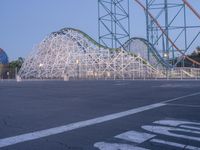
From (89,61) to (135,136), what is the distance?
44.2 metres

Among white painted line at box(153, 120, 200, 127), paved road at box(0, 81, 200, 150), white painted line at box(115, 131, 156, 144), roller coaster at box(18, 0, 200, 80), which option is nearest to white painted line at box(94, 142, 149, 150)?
paved road at box(0, 81, 200, 150)

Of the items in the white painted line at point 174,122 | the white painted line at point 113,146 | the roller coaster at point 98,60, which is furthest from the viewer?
the roller coaster at point 98,60

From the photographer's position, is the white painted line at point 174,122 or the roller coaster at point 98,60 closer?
the white painted line at point 174,122

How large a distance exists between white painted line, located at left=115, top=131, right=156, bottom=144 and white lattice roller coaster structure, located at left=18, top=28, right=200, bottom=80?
105 feet

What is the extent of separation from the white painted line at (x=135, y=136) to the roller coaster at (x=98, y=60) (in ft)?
103

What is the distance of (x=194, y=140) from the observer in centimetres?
549

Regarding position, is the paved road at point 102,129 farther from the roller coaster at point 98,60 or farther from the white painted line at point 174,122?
the roller coaster at point 98,60

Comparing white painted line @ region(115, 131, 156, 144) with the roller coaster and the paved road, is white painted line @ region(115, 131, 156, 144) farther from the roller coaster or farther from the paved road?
the roller coaster

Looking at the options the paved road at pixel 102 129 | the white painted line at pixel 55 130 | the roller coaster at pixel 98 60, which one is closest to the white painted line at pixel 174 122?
the paved road at pixel 102 129

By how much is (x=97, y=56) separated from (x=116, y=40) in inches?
176

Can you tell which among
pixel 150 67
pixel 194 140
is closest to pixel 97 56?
pixel 150 67

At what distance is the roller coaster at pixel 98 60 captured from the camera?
137ft

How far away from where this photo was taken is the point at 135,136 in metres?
5.86

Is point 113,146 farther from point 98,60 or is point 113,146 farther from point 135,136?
point 98,60
